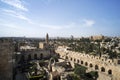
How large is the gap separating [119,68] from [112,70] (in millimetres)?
1739

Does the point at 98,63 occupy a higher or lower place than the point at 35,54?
lower

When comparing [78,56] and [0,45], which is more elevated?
[0,45]

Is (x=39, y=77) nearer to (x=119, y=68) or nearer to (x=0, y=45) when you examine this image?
(x=119, y=68)

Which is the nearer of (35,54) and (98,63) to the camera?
(98,63)

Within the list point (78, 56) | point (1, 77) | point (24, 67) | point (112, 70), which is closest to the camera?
point (1, 77)

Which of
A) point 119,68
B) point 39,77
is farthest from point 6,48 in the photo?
point 119,68

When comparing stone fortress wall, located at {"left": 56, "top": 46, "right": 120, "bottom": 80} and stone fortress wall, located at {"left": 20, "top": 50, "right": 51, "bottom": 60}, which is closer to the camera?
stone fortress wall, located at {"left": 56, "top": 46, "right": 120, "bottom": 80}

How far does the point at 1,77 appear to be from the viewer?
19.6 ft

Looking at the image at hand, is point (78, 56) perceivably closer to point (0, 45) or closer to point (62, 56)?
point (62, 56)

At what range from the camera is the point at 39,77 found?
19438mm

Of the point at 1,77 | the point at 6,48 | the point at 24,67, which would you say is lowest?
the point at 24,67

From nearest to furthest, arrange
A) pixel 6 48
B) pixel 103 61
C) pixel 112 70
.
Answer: pixel 6 48 → pixel 112 70 → pixel 103 61

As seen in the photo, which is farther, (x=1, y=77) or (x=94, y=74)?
(x=94, y=74)

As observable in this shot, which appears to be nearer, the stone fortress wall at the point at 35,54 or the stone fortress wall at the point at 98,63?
the stone fortress wall at the point at 98,63
